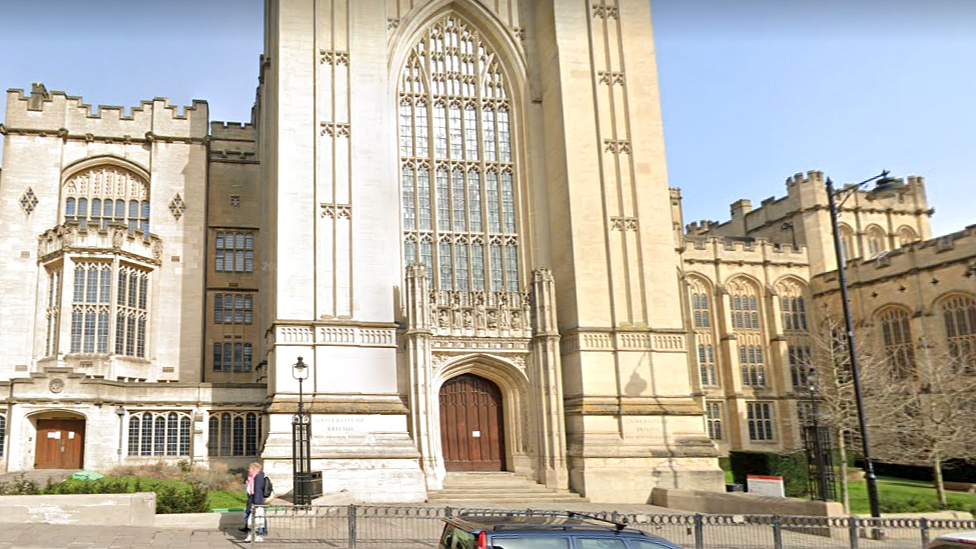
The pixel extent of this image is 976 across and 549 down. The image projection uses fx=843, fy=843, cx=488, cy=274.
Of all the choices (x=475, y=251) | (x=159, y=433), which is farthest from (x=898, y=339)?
(x=159, y=433)

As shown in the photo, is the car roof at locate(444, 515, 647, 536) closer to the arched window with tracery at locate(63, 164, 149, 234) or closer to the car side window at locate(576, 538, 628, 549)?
the car side window at locate(576, 538, 628, 549)

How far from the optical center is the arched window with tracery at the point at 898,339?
152 ft

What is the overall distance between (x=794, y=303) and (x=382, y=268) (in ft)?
111

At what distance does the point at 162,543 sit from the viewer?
53.1ft

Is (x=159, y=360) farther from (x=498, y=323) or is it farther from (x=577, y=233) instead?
(x=577, y=233)

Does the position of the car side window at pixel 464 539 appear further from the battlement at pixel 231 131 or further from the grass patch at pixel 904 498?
the battlement at pixel 231 131

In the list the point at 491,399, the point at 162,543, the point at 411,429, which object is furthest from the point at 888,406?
the point at 162,543

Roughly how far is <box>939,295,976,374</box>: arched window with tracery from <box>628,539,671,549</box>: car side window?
38928 mm

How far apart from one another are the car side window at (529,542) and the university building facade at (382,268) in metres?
17.4

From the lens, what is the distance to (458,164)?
1251 inches

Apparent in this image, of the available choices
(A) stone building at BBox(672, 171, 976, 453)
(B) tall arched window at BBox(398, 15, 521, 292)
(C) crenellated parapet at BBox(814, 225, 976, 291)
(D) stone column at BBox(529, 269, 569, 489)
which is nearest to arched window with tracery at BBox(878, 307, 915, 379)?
(A) stone building at BBox(672, 171, 976, 453)

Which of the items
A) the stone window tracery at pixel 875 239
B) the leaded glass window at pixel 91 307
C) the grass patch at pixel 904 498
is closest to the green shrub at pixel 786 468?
the grass patch at pixel 904 498

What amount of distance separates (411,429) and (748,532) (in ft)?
38.6

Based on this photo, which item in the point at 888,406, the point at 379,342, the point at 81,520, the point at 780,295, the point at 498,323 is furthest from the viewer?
the point at 780,295
